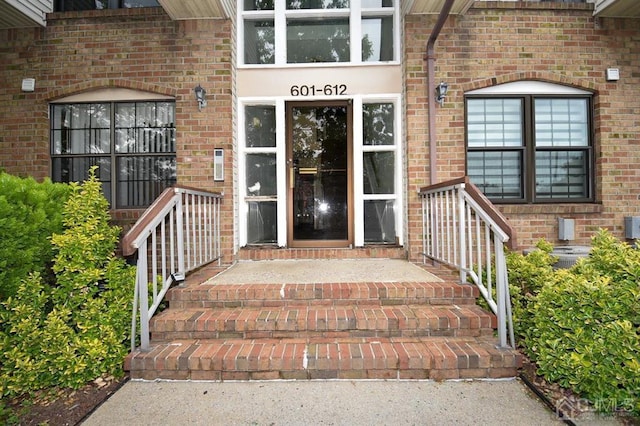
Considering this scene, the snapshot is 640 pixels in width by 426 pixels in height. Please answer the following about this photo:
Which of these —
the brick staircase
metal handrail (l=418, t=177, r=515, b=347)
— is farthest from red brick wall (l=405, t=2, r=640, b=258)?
the brick staircase

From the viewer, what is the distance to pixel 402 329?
103 inches

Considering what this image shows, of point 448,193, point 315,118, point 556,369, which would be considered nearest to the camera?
point 556,369

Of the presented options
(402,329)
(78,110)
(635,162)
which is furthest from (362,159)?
(78,110)

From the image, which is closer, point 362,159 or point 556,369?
point 556,369

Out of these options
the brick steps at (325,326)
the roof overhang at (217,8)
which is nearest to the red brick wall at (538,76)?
the roof overhang at (217,8)

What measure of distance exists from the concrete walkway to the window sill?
8.57 feet

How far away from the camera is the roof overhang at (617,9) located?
13.4 ft

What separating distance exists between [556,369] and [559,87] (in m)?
3.95

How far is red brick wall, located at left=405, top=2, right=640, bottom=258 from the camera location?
13.8 feet

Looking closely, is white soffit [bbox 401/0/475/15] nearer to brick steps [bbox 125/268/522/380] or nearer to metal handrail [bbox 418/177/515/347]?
metal handrail [bbox 418/177/515/347]

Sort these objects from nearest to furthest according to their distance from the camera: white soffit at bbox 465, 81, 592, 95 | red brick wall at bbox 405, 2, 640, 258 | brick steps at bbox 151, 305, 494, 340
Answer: brick steps at bbox 151, 305, 494, 340 → red brick wall at bbox 405, 2, 640, 258 → white soffit at bbox 465, 81, 592, 95

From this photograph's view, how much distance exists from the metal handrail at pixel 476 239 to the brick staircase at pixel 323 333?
0.49ft

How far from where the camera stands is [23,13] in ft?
13.5

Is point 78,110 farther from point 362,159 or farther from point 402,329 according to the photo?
point 402,329
